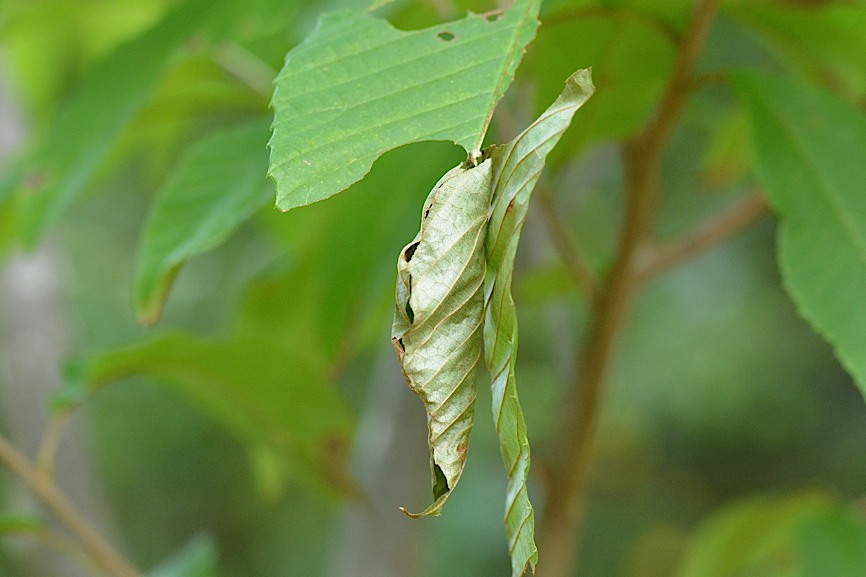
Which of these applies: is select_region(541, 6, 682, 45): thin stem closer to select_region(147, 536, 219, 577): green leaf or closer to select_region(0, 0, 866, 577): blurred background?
select_region(0, 0, 866, 577): blurred background

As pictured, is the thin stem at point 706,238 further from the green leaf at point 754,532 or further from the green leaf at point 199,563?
the green leaf at point 199,563

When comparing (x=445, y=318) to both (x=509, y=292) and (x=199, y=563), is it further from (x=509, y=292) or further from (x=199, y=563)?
(x=199, y=563)

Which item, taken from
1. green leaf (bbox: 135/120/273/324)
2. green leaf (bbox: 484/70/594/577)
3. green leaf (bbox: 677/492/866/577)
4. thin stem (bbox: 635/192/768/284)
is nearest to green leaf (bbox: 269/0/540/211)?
green leaf (bbox: 484/70/594/577)

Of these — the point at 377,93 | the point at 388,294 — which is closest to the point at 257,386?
the point at 388,294

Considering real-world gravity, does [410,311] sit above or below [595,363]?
above

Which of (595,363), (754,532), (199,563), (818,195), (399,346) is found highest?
(399,346)

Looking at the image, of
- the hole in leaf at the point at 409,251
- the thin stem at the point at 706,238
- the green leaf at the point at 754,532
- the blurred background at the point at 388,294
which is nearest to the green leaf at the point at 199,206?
the blurred background at the point at 388,294
